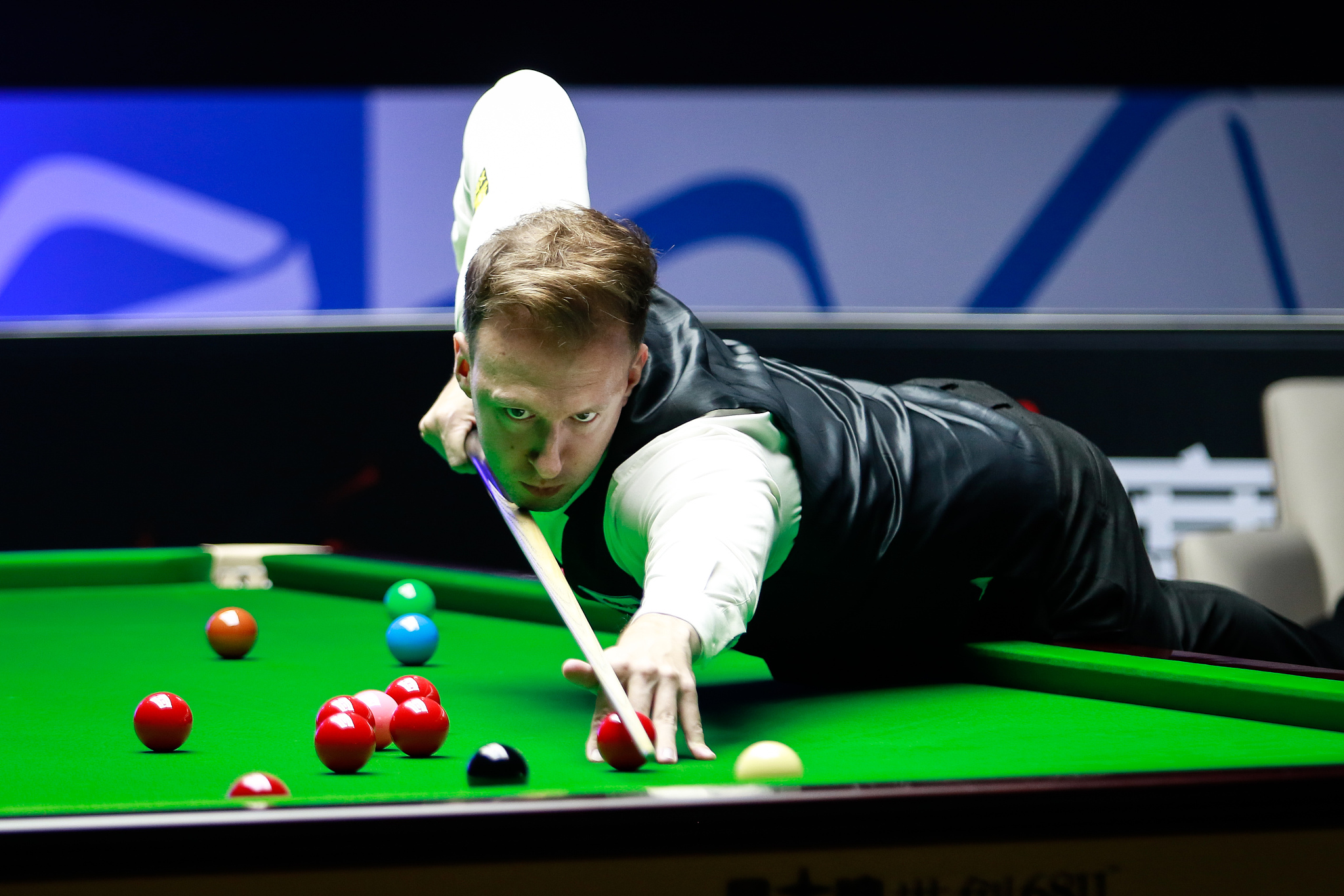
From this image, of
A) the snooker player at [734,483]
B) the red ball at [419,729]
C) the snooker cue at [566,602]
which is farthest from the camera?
the snooker player at [734,483]

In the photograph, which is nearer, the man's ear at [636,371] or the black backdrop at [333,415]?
the man's ear at [636,371]

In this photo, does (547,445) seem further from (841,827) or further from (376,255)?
(376,255)

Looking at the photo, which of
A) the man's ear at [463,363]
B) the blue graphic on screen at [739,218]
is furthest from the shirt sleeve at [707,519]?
the blue graphic on screen at [739,218]

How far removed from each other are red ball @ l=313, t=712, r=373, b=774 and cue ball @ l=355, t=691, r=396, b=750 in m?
0.14

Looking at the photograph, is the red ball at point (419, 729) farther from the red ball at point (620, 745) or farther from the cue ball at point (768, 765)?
the cue ball at point (768, 765)

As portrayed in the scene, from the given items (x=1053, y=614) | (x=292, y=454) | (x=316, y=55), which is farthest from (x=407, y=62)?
(x=1053, y=614)

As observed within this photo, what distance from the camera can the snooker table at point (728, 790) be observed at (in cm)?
101

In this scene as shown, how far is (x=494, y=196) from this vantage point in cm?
214

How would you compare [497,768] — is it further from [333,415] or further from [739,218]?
[739,218]

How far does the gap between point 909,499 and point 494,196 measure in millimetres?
774

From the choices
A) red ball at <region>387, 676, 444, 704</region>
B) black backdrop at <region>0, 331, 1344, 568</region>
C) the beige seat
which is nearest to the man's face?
red ball at <region>387, 676, 444, 704</region>

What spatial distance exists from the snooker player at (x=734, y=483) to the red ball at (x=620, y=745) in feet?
0.08

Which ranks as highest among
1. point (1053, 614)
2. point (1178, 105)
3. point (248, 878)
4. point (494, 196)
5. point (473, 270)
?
point (1178, 105)

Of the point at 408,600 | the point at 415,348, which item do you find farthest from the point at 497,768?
the point at 415,348
